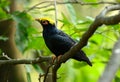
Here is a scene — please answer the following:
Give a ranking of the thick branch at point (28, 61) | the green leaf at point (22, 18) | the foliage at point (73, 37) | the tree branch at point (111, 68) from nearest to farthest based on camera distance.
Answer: the tree branch at point (111, 68) < the thick branch at point (28, 61) < the foliage at point (73, 37) < the green leaf at point (22, 18)

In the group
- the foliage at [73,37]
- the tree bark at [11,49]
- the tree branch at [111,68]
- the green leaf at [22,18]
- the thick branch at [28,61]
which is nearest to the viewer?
the tree branch at [111,68]

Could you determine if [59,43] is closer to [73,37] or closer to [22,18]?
[73,37]

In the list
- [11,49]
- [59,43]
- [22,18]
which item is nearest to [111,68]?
[59,43]

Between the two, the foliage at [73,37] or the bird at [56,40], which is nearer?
the bird at [56,40]

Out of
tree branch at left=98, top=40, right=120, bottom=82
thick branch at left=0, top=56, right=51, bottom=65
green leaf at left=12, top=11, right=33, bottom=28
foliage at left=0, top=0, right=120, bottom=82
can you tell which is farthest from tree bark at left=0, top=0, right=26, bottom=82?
tree branch at left=98, top=40, right=120, bottom=82

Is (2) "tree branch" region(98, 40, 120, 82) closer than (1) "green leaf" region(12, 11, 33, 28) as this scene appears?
Yes

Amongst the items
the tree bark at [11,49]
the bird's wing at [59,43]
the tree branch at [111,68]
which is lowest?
the tree bark at [11,49]

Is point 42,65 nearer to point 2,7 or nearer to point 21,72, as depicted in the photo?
point 21,72

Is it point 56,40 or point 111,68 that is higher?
point 111,68

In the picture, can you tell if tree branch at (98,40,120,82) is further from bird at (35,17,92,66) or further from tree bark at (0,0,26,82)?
tree bark at (0,0,26,82)

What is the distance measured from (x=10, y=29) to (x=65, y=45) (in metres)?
1.05

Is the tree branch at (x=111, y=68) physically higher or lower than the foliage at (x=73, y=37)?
higher

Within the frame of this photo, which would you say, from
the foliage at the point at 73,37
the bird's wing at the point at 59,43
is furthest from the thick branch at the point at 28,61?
the foliage at the point at 73,37

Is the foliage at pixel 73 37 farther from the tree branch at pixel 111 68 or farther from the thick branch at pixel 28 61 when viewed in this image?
the tree branch at pixel 111 68
